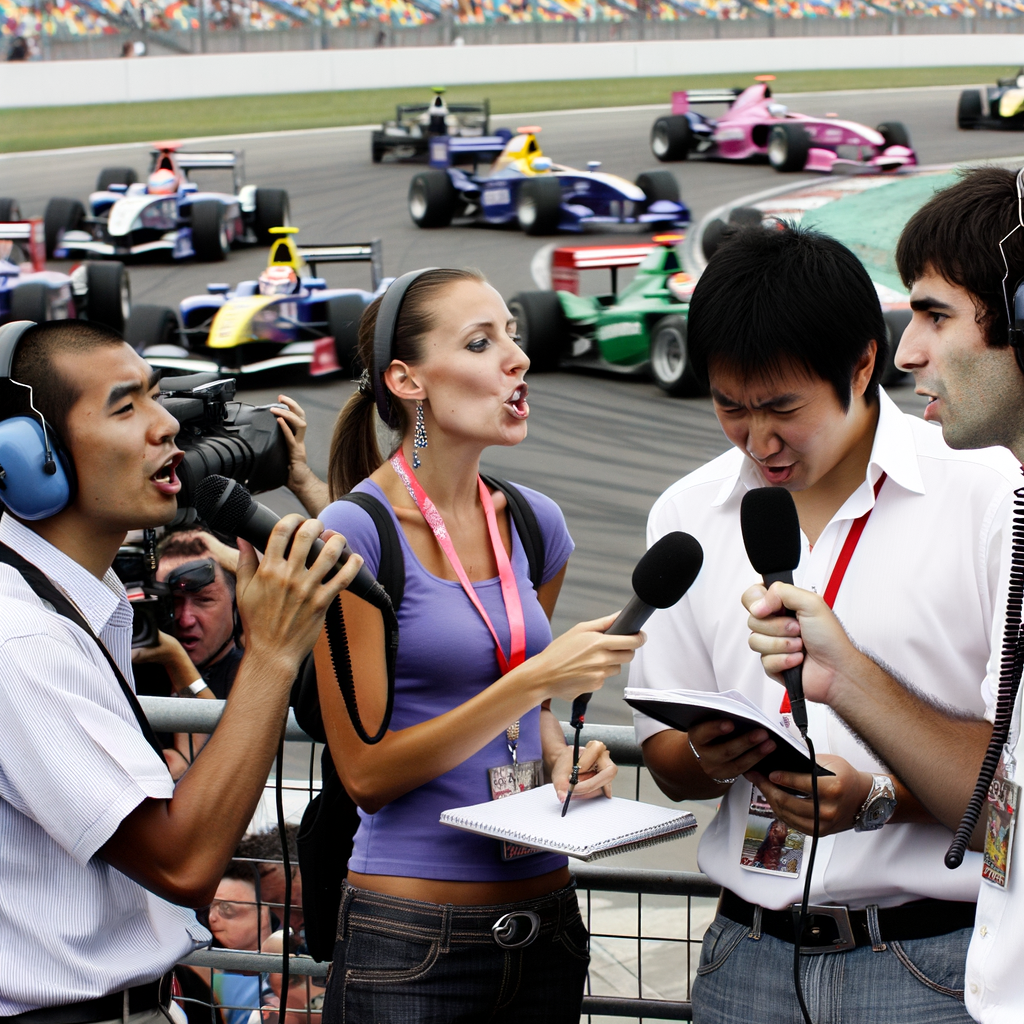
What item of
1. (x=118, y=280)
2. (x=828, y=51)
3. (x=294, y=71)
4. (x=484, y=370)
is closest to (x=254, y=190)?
(x=118, y=280)

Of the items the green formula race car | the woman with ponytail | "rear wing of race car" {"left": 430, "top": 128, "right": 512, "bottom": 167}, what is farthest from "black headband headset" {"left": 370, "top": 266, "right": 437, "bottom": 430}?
"rear wing of race car" {"left": 430, "top": 128, "right": 512, "bottom": 167}

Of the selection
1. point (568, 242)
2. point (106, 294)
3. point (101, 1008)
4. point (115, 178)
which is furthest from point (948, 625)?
point (115, 178)

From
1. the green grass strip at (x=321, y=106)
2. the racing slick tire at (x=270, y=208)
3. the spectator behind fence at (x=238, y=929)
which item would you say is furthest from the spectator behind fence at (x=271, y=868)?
the green grass strip at (x=321, y=106)

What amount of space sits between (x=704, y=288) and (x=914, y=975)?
110 cm

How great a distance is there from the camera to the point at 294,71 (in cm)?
3616

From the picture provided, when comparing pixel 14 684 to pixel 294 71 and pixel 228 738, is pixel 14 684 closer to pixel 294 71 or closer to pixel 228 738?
pixel 228 738

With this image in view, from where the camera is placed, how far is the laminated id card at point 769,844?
6.58ft

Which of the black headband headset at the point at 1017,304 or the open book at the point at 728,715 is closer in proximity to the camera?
the black headband headset at the point at 1017,304

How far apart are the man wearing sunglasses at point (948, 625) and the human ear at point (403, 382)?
852 millimetres

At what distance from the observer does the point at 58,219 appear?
53.7 ft

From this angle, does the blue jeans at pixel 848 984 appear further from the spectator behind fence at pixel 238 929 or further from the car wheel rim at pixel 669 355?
the car wheel rim at pixel 669 355

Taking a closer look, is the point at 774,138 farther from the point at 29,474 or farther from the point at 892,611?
the point at 29,474

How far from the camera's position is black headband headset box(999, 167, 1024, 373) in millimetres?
1604

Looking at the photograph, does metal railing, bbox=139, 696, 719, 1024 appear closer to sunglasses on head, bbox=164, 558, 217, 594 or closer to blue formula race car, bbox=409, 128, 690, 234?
sunglasses on head, bbox=164, 558, 217, 594
